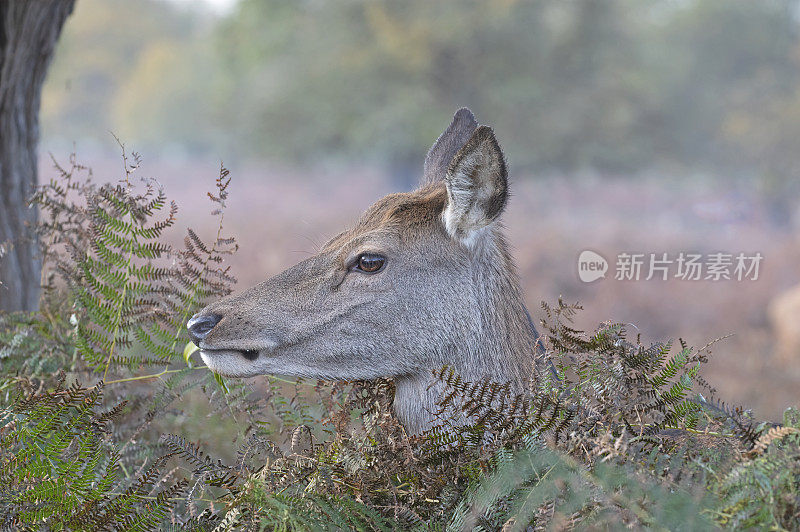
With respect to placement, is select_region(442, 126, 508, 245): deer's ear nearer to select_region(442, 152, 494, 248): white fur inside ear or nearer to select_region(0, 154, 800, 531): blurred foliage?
select_region(442, 152, 494, 248): white fur inside ear

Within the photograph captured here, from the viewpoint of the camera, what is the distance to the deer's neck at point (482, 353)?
3.19 m

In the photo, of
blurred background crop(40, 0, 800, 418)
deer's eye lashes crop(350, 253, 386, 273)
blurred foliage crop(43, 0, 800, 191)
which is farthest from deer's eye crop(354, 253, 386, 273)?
blurred foliage crop(43, 0, 800, 191)

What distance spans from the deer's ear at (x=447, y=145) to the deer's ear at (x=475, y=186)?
666mm

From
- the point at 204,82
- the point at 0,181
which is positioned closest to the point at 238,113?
the point at 204,82

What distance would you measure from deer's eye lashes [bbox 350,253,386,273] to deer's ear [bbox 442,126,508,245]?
32cm

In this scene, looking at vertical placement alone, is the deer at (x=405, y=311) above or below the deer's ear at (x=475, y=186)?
below

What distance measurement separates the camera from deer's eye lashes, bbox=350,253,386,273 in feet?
10.8

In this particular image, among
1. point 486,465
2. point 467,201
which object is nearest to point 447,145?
point 467,201

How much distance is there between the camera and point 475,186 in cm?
317

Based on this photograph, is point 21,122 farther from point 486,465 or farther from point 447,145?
point 486,465

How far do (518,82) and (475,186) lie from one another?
31.2 m

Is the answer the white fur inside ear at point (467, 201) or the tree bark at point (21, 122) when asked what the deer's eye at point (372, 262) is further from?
the tree bark at point (21, 122)

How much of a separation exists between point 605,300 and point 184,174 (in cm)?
2665

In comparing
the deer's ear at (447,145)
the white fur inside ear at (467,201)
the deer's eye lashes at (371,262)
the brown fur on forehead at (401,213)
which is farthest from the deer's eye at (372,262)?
the deer's ear at (447,145)
